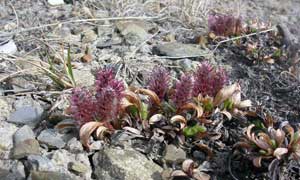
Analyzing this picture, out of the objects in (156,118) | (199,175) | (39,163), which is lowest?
(199,175)

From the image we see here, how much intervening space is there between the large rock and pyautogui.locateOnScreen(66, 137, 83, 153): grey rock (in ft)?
0.33

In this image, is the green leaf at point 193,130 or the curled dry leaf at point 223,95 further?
the curled dry leaf at point 223,95

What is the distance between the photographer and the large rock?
234 centimetres

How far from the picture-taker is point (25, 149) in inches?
94.3

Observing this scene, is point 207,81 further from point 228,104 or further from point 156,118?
point 156,118

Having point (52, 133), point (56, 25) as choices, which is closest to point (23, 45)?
point (56, 25)

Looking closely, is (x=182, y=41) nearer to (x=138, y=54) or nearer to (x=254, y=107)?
(x=138, y=54)

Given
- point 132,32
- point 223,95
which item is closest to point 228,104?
point 223,95

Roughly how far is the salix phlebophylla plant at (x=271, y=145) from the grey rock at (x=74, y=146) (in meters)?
0.83

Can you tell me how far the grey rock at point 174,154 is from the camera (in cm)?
245

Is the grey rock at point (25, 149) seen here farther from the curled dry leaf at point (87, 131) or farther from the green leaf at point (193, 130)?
the green leaf at point (193, 130)

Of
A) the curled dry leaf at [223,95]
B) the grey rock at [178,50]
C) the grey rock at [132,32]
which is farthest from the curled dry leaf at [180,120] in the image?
the grey rock at [132,32]

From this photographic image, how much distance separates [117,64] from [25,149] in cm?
110

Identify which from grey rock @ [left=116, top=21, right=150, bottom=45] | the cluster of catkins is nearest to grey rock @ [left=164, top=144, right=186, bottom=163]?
the cluster of catkins
